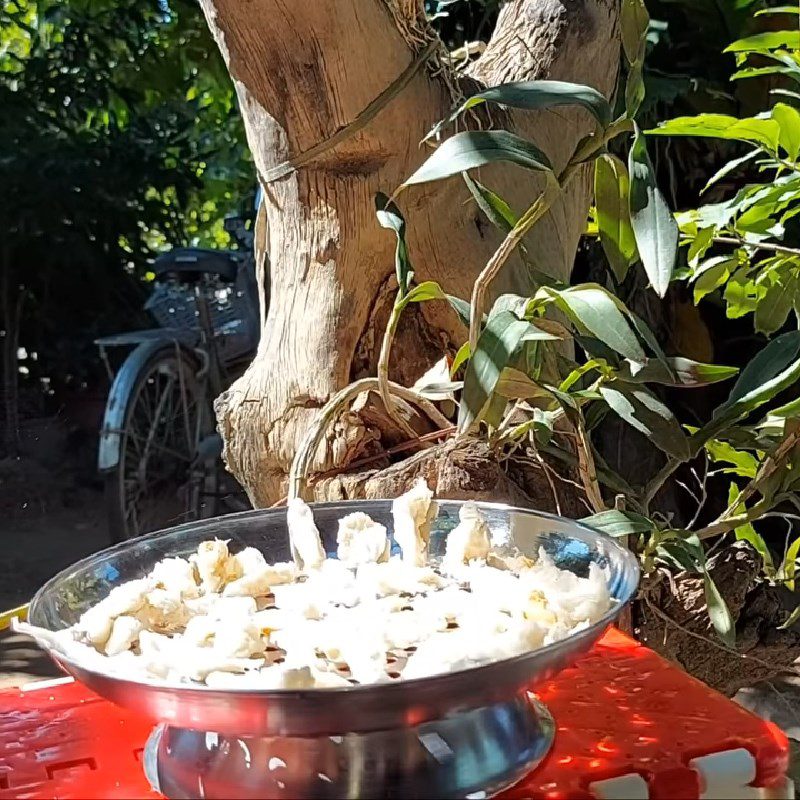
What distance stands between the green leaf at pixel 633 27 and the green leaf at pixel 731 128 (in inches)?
7.1

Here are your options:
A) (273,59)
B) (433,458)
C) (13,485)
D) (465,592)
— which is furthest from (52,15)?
(465,592)

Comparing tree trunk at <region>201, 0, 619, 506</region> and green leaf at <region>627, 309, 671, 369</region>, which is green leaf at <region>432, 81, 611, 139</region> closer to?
green leaf at <region>627, 309, 671, 369</region>

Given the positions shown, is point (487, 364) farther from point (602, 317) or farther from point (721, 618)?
point (721, 618)

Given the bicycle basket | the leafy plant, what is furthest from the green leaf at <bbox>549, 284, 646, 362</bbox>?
the bicycle basket

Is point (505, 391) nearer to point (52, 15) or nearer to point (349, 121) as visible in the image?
point (349, 121)

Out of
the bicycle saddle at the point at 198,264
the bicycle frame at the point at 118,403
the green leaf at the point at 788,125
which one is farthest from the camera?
the bicycle saddle at the point at 198,264

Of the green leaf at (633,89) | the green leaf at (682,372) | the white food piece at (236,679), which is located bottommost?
the white food piece at (236,679)

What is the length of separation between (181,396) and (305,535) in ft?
6.08

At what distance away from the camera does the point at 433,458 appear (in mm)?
757

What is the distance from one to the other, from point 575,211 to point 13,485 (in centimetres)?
205

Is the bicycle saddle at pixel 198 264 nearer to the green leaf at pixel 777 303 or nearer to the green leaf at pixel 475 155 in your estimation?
the green leaf at pixel 777 303

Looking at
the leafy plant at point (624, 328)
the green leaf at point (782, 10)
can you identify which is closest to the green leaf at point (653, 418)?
the leafy plant at point (624, 328)

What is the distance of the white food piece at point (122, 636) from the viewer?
0.46 metres

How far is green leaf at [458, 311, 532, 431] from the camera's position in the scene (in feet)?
1.72
